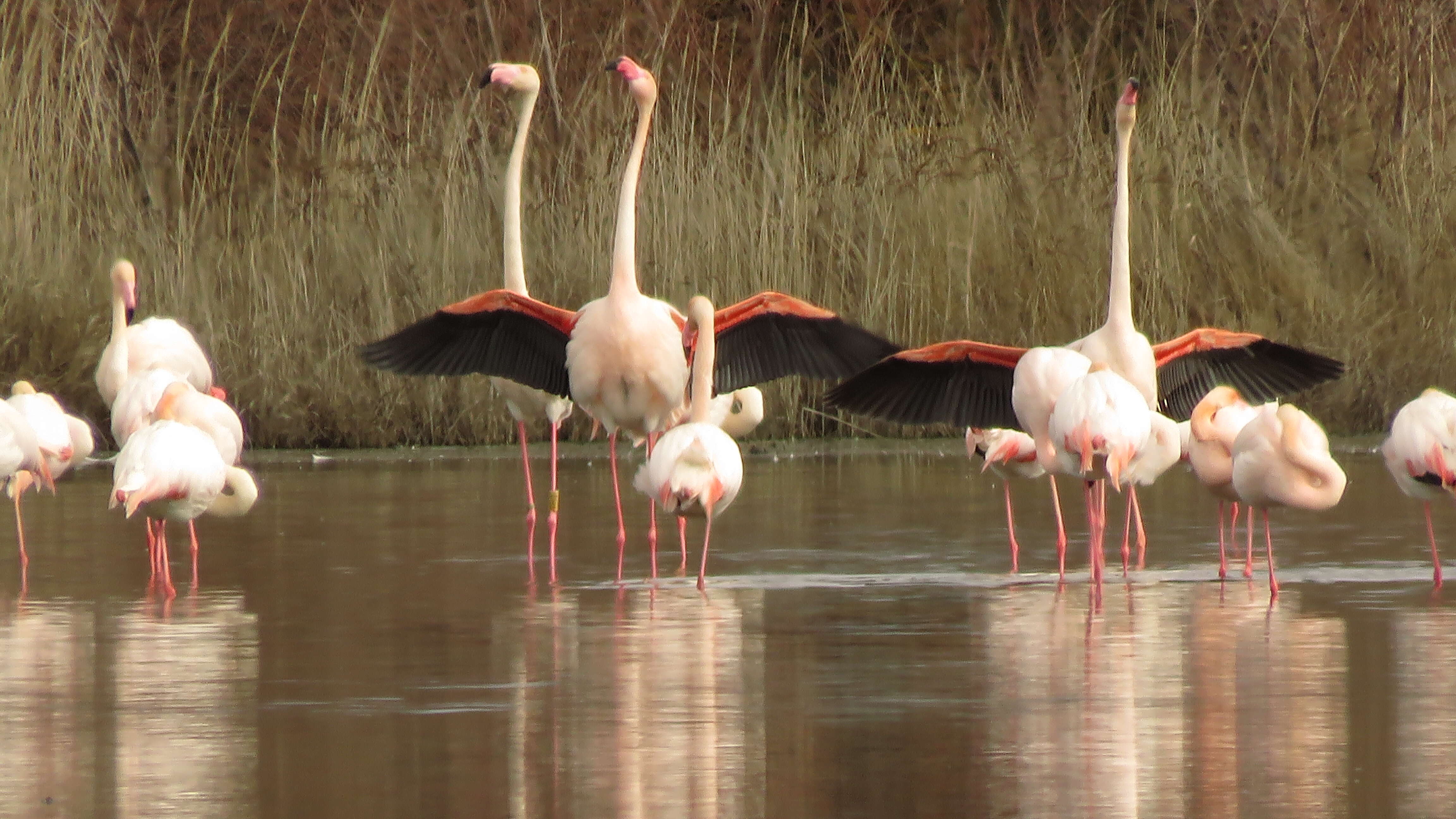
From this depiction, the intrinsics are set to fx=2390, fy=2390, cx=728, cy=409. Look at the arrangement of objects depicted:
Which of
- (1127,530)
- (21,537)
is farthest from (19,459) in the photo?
(1127,530)

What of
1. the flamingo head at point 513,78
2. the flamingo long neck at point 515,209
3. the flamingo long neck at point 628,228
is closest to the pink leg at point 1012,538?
the flamingo long neck at point 628,228

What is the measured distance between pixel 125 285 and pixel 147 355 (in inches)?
31.4

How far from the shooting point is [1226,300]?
51.4 ft

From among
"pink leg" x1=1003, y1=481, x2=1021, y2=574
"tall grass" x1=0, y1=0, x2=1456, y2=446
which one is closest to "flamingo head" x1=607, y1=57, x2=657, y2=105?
"pink leg" x1=1003, y1=481, x2=1021, y2=574

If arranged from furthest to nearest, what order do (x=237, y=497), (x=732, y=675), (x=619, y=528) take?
(x=619, y=528) < (x=237, y=497) < (x=732, y=675)

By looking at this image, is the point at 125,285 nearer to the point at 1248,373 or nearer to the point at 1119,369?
the point at 1119,369

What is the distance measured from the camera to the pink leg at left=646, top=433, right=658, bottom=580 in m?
9.43

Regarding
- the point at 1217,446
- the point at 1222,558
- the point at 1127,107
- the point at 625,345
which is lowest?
the point at 1222,558

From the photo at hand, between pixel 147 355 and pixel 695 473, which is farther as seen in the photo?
pixel 147 355

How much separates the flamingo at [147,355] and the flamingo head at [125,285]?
0.15 feet

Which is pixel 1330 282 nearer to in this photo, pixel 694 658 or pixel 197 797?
pixel 694 658

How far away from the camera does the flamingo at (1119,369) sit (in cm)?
988

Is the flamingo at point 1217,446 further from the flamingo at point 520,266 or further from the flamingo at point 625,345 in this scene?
→ the flamingo at point 520,266

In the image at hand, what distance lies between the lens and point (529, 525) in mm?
10406
